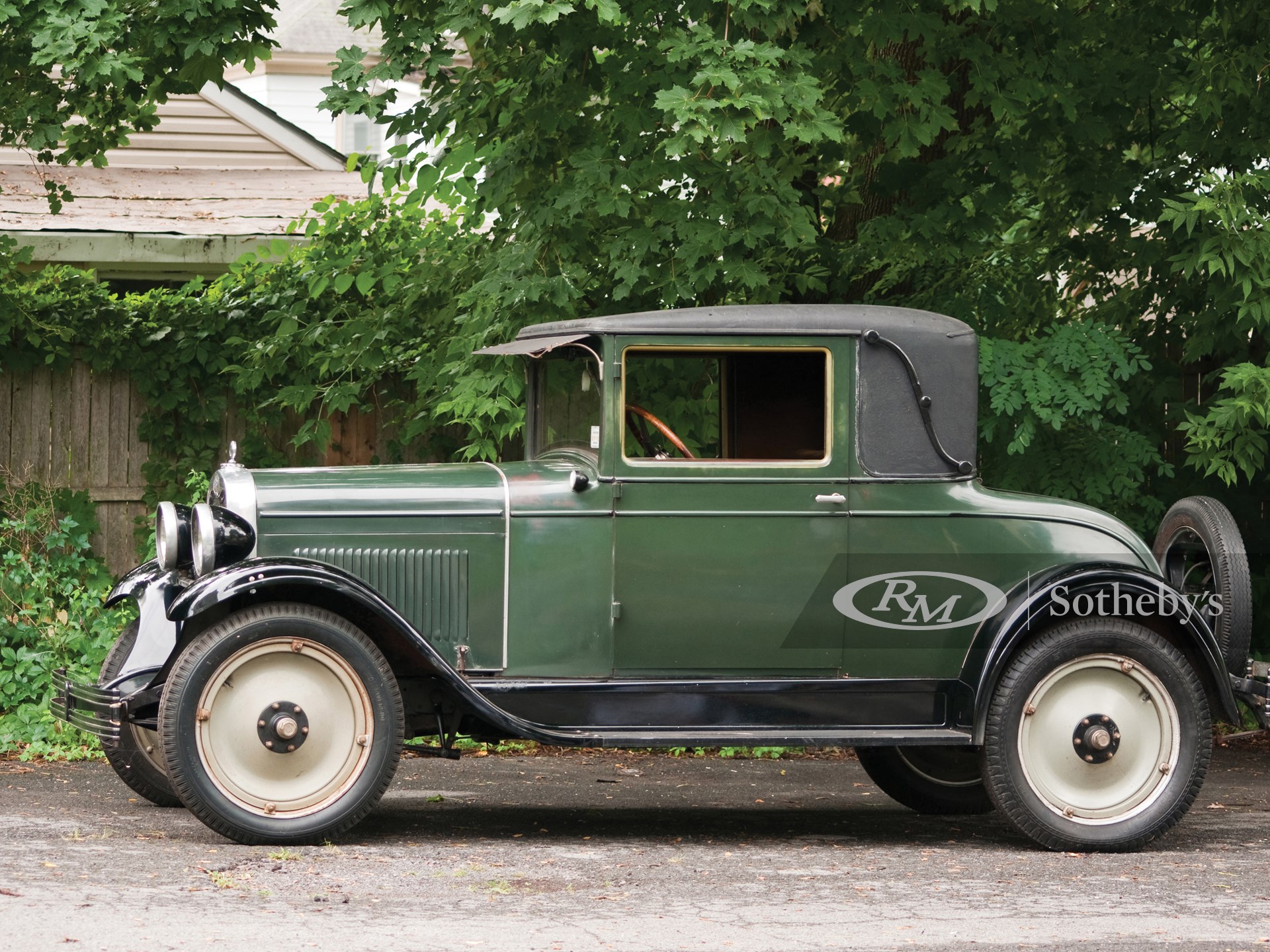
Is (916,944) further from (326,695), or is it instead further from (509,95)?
(509,95)

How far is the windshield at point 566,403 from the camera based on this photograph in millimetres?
6340

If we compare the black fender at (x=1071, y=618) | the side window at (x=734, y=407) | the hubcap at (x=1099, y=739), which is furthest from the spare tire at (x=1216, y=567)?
the side window at (x=734, y=407)

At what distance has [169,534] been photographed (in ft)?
20.2

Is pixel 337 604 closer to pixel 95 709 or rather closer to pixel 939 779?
pixel 95 709

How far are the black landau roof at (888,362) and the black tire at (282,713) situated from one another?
1.50 meters

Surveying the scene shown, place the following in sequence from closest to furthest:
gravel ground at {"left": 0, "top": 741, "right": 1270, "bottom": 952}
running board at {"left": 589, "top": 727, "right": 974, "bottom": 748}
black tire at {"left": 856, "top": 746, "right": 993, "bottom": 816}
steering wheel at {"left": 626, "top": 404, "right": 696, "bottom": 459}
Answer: gravel ground at {"left": 0, "top": 741, "right": 1270, "bottom": 952}, running board at {"left": 589, "top": 727, "right": 974, "bottom": 748}, steering wheel at {"left": 626, "top": 404, "right": 696, "bottom": 459}, black tire at {"left": 856, "top": 746, "right": 993, "bottom": 816}

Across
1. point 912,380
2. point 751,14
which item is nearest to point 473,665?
point 912,380

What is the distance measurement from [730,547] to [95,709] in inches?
95.8

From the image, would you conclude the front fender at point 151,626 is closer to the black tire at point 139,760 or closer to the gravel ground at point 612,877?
the black tire at point 139,760

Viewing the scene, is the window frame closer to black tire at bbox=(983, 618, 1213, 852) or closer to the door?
the door

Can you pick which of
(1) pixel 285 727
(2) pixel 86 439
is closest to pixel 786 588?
(1) pixel 285 727

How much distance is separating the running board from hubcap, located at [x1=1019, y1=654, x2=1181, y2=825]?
1.01 ft

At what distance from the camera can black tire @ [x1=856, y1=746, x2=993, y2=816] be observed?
7.23m

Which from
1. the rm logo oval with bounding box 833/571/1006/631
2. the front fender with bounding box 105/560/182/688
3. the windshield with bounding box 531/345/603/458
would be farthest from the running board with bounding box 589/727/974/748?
the front fender with bounding box 105/560/182/688
